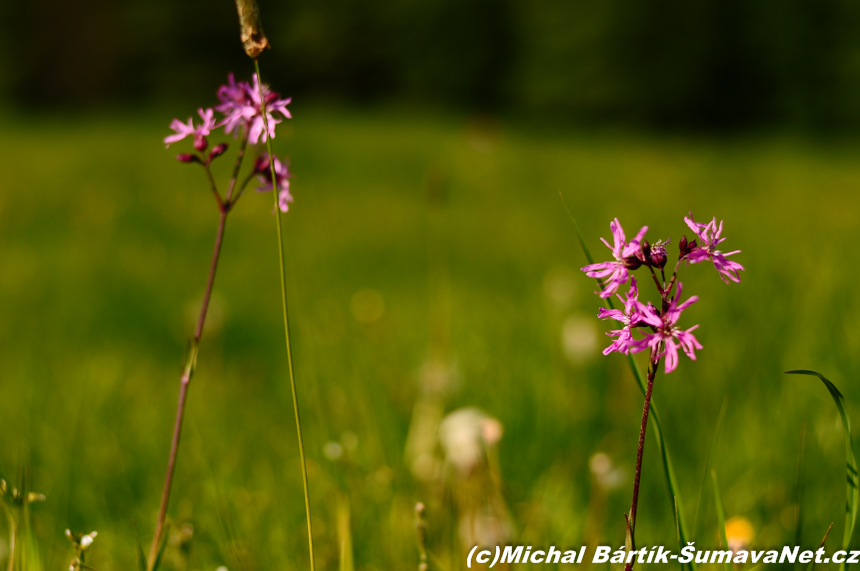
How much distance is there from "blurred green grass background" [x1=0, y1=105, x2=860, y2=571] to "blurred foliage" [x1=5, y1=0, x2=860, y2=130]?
8.30 m

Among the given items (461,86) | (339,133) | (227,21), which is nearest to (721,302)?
(339,133)

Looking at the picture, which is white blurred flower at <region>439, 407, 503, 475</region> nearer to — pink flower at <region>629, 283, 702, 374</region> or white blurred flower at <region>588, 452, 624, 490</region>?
white blurred flower at <region>588, 452, 624, 490</region>

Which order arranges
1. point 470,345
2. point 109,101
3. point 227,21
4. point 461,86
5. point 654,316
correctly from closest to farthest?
point 654,316, point 470,345, point 109,101, point 461,86, point 227,21

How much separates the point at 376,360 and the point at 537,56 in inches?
529

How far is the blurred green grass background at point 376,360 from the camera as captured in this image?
1102 mm

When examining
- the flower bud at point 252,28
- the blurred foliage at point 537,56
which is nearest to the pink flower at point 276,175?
the flower bud at point 252,28

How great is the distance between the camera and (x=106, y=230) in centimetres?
353

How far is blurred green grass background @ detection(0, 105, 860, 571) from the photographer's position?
1102mm

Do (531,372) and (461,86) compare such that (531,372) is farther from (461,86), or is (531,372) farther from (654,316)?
(461,86)

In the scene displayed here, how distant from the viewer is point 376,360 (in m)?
1.94

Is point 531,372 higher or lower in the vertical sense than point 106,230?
lower

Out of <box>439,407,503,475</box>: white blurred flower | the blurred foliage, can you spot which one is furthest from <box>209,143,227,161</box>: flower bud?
the blurred foliage

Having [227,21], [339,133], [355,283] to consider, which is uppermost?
[227,21]

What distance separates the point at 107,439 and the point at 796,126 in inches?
522
